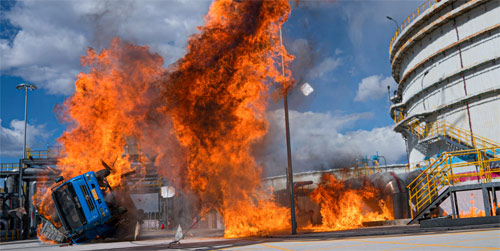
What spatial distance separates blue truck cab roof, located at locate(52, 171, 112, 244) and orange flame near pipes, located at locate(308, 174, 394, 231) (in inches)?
520

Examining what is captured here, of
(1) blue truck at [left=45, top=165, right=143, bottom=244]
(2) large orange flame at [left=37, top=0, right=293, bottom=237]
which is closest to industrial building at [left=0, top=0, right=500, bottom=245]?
(2) large orange flame at [left=37, top=0, right=293, bottom=237]

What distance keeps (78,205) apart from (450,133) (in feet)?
77.7

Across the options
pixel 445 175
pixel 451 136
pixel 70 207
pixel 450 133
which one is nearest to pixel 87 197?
pixel 70 207

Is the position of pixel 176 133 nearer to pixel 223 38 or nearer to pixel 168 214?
pixel 223 38

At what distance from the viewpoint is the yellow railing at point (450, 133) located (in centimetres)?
2365

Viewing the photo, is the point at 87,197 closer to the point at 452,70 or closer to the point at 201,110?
the point at 201,110

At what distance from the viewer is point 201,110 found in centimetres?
1684

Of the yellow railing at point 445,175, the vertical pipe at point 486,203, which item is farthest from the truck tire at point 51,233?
the vertical pipe at point 486,203

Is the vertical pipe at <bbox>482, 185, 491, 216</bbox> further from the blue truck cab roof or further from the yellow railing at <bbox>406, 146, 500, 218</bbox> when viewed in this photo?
the blue truck cab roof

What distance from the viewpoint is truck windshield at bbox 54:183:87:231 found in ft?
50.4

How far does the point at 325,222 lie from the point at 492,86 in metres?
13.6

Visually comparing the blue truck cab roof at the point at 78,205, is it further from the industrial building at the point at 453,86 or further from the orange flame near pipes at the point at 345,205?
the industrial building at the point at 453,86

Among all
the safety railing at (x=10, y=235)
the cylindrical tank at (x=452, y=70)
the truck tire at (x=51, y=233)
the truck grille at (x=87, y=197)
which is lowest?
the safety railing at (x=10, y=235)

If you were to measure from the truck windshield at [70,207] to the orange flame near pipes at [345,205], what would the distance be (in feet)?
44.9
